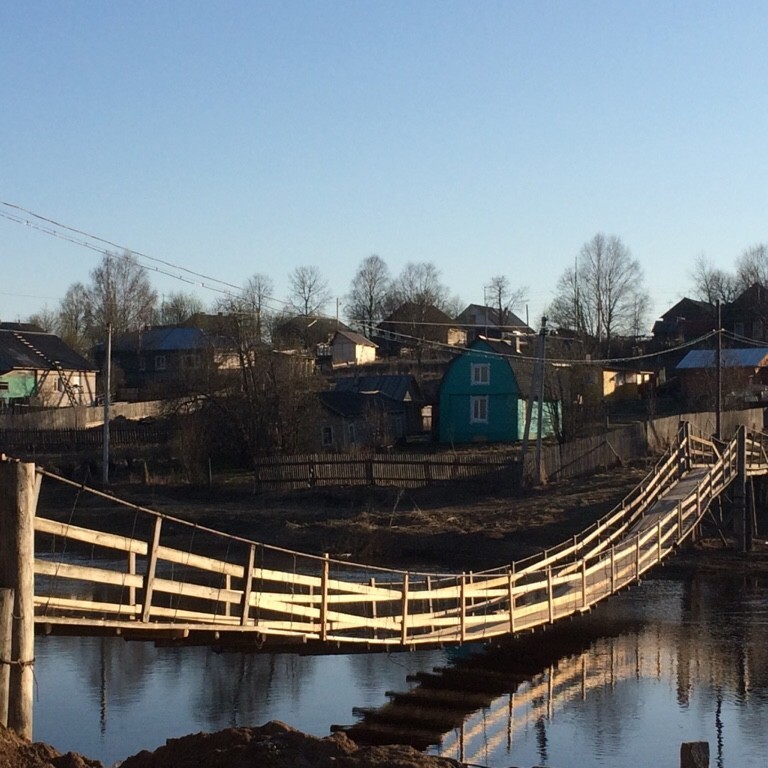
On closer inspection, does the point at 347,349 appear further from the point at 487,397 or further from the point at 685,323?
the point at 487,397

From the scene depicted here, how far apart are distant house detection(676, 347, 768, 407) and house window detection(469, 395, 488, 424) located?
1315 cm

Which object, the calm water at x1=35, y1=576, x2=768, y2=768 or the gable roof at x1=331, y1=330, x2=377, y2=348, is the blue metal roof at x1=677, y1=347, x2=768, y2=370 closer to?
the gable roof at x1=331, y1=330, x2=377, y2=348

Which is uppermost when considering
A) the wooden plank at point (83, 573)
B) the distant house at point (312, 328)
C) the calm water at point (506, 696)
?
the distant house at point (312, 328)

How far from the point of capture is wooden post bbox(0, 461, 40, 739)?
10.0 meters

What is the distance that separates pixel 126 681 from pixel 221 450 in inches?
1278

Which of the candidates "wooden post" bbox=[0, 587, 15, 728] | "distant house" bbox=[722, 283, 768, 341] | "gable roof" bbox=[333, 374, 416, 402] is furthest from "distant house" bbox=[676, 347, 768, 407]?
"wooden post" bbox=[0, 587, 15, 728]

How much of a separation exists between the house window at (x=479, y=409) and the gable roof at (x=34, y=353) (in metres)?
27.0

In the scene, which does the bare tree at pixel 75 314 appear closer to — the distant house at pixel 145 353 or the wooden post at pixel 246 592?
the distant house at pixel 145 353

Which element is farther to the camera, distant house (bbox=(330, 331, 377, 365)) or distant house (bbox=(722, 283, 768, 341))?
distant house (bbox=(330, 331, 377, 365))

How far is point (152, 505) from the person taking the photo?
44719 mm

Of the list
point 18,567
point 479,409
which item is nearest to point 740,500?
point 479,409

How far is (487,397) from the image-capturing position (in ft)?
196

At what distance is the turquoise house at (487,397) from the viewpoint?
59.1m

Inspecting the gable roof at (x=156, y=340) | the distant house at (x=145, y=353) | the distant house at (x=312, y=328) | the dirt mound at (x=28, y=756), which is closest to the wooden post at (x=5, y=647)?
the dirt mound at (x=28, y=756)
